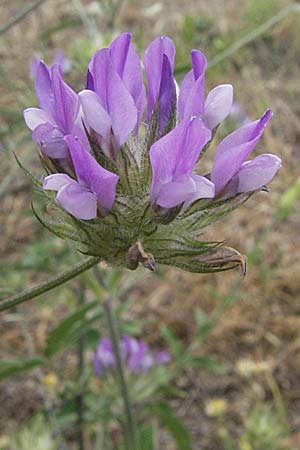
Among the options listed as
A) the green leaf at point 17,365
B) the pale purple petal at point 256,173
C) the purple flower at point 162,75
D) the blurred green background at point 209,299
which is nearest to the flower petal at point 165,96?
the purple flower at point 162,75

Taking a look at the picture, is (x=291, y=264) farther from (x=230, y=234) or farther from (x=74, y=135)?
(x=74, y=135)

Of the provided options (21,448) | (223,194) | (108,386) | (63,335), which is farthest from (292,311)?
(223,194)

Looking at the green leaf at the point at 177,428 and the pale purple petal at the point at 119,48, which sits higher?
the pale purple petal at the point at 119,48

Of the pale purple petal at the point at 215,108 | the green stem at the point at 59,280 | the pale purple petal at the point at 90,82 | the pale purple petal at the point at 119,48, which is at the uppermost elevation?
the pale purple petal at the point at 119,48

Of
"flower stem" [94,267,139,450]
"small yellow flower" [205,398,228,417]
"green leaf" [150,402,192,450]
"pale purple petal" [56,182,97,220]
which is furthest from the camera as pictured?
"small yellow flower" [205,398,228,417]

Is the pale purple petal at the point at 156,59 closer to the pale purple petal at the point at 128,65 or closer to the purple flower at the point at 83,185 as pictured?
the pale purple petal at the point at 128,65

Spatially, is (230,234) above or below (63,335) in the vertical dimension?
above

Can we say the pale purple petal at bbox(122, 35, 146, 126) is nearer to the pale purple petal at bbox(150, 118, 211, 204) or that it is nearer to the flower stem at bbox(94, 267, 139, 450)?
the pale purple petal at bbox(150, 118, 211, 204)

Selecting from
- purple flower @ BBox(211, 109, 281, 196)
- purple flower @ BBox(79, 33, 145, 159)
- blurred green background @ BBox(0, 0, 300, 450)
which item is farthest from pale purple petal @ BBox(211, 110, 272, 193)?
blurred green background @ BBox(0, 0, 300, 450)
